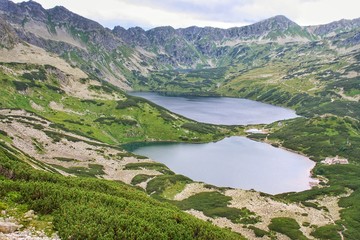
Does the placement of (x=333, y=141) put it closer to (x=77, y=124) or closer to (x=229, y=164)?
(x=229, y=164)

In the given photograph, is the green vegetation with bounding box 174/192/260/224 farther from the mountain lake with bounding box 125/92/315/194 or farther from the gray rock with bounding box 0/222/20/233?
the gray rock with bounding box 0/222/20/233

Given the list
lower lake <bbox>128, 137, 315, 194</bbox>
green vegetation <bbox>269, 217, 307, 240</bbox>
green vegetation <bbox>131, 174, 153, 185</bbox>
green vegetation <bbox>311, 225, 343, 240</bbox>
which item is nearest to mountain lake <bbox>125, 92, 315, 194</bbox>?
lower lake <bbox>128, 137, 315, 194</bbox>

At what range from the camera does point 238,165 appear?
15425cm

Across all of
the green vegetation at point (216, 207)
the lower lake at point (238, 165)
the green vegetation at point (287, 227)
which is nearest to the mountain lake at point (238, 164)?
the lower lake at point (238, 165)

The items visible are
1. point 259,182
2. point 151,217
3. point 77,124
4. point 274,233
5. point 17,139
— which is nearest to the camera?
point 151,217

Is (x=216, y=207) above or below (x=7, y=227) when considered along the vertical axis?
below

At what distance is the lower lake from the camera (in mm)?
129250

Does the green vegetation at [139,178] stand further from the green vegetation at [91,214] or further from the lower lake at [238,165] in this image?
the green vegetation at [91,214]

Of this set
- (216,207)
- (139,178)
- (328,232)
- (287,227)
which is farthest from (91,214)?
(139,178)

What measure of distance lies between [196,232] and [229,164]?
12379 centimetres

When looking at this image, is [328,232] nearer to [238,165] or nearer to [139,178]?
[139,178]

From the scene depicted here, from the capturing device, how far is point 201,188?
3799 inches

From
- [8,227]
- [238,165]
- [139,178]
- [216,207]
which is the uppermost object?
[8,227]

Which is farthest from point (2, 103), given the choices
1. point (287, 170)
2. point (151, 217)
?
point (151, 217)
